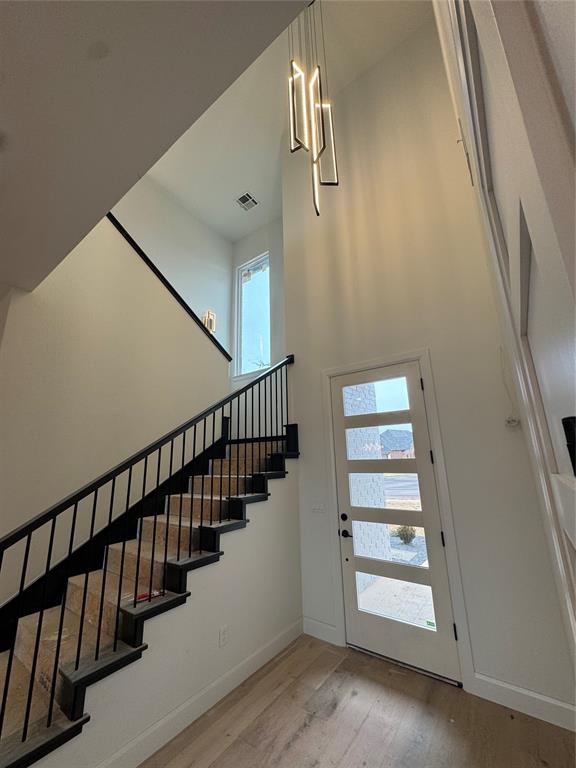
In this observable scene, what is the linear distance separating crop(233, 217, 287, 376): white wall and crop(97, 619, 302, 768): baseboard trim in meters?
3.61

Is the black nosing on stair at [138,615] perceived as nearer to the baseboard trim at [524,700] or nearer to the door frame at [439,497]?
the door frame at [439,497]

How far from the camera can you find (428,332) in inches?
112

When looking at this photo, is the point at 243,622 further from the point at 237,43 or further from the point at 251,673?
the point at 237,43

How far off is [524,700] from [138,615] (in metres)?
2.46

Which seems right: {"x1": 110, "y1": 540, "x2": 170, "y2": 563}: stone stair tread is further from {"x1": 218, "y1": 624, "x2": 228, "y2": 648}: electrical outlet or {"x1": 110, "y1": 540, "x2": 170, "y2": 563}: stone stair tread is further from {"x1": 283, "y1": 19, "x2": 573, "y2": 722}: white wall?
{"x1": 283, "y1": 19, "x2": 573, "y2": 722}: white wall

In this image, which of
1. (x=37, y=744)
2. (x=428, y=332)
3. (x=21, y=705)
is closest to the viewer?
(x=37, y=744)

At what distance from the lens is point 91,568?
2658mm

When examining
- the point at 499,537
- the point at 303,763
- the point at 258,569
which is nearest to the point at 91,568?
the point at 258,569

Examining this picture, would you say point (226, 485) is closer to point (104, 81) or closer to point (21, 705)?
point (21, 705)

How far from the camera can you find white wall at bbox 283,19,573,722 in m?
2.20

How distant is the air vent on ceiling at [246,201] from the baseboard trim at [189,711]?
230 inches

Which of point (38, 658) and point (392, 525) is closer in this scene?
point (38, 658)

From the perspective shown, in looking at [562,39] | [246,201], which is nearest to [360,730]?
[562,39]

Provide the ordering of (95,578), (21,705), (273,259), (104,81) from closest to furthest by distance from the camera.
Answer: (104,81), (21,705), (95,578), (273,259)
